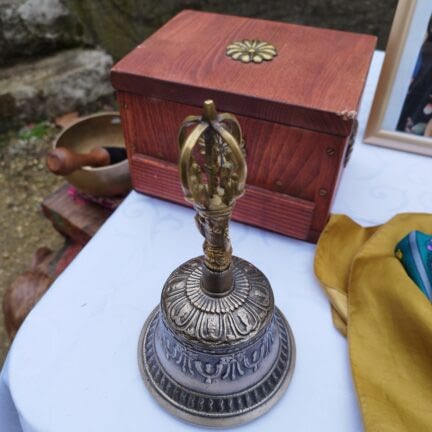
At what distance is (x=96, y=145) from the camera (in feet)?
3.16

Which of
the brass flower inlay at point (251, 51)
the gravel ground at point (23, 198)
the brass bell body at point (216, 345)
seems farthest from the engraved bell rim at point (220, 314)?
the gravel ground at point (23, 198)

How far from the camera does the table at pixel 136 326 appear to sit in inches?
17.0

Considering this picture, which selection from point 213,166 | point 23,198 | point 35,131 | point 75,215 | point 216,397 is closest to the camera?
point 213,166

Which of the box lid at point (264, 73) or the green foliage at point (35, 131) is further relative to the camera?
the green foliage at point (35, 131)

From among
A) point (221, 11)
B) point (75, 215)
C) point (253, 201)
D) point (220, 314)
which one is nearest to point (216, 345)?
point (220, 314)

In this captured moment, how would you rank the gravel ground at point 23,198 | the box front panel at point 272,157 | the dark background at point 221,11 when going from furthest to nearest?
1. the dark background at point 221,11
2. the gravel ground at point 23,198
3. the box front panel at point 272,157

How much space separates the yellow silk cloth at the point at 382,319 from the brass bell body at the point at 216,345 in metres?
0.08

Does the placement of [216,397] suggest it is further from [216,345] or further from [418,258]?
[418,258]

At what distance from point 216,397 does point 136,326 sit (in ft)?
0.40

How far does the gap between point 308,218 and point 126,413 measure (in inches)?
12.1

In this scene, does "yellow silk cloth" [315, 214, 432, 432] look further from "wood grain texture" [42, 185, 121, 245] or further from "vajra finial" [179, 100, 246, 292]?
"wood grain texture" [42, 185, 121, 245]

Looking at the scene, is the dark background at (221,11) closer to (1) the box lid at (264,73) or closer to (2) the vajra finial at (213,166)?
(1) the box lid at (264,73)

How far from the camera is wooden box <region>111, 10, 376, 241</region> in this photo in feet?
1.66

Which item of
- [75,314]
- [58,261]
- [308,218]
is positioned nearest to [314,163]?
[308,218]
